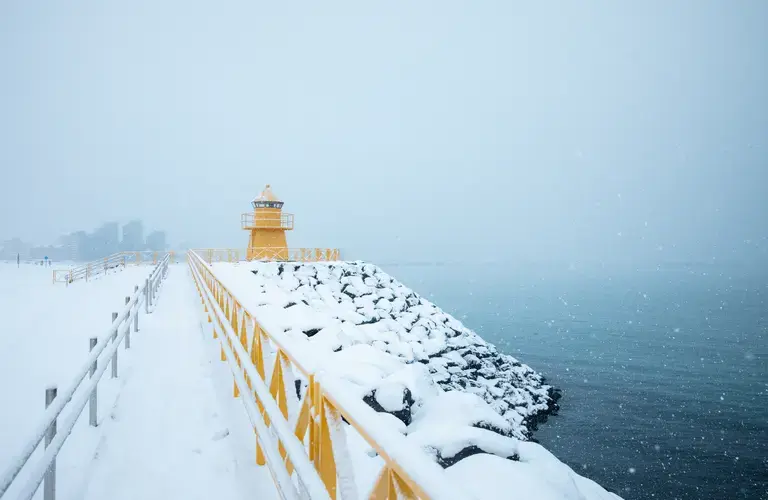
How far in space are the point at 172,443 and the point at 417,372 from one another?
414 cm

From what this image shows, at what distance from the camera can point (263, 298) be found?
15.6 m

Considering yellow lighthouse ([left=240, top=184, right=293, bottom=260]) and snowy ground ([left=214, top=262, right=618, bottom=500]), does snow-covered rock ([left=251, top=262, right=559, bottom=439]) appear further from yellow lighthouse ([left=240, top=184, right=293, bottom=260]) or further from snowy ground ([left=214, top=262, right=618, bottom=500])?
yellow lighthouse ([left=240, top=184, right=293, bottom=260])

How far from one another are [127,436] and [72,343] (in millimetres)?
5693

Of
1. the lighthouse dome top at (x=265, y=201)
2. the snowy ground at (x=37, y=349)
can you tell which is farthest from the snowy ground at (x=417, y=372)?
the lighthouse dome top at (x=265, y=201)

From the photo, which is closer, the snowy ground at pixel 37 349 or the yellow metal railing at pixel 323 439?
the yellow metal railing at pixel 323 439

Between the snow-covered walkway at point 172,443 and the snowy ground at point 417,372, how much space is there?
1.17m

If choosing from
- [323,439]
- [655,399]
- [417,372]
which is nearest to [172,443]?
[323,439]

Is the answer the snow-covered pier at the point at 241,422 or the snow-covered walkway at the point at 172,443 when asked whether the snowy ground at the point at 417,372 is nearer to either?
the snow-covered pier at the point at 241,422

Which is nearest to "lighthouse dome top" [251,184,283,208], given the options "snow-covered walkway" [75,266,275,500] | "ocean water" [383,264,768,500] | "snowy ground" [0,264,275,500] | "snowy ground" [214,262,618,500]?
"snowy ground" [214,262,618,500]

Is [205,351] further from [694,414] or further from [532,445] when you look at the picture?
[694,414]

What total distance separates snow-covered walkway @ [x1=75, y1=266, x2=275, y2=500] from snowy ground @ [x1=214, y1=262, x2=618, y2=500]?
117 cm

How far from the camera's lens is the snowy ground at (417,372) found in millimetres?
4613

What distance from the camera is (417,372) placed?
7562 millimetres

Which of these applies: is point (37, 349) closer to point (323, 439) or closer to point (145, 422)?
point (145, 422)
